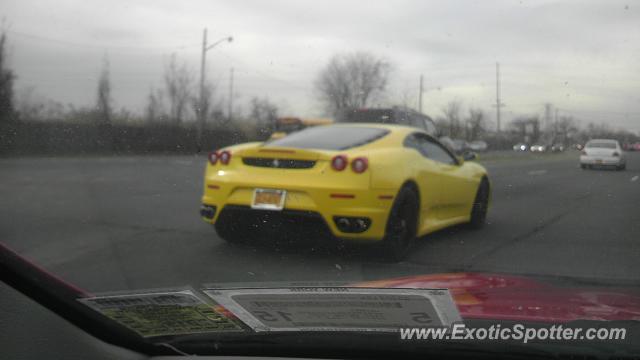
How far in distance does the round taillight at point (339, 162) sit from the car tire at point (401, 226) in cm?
49

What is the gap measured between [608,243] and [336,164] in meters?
2.72

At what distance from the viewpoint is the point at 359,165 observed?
479 centimetres

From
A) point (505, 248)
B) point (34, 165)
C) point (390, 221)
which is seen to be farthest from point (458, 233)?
point (34, 165)

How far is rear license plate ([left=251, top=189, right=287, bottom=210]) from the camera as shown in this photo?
15.7 ft

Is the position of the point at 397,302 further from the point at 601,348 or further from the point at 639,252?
the point at 639,252

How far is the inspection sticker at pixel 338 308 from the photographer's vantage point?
2088mm

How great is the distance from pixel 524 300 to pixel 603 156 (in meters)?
13.6

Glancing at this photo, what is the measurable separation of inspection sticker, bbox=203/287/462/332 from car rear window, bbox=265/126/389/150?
8.17 feet

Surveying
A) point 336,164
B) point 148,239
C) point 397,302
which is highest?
point 336,164

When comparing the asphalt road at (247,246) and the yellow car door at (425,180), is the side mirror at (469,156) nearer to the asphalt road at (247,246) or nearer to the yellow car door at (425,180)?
the asphalt road at (247,246)

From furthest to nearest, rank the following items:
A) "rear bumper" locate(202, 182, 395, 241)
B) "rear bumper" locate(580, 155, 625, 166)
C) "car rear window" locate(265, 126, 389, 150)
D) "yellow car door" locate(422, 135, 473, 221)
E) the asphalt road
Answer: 1. "rear bumper" locate(580, 155, 625, 166)
2. "yellow car door" locate(422, 135, 473, 221)
3. "car rear window" locate(265, 126, 389, 150)
4. "rear bumper" locate(202, 182, 395, 241)
5. the asphalt road

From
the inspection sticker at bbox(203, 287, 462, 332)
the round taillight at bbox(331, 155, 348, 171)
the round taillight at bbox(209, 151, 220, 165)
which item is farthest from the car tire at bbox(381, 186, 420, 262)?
the inspection sticker at bbox(203, 287, 462, 332)

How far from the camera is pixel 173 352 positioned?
1940 millimetres

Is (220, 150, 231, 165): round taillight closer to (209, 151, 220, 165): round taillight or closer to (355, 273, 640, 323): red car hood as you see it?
(209, 151, 220, 165): round taillight
